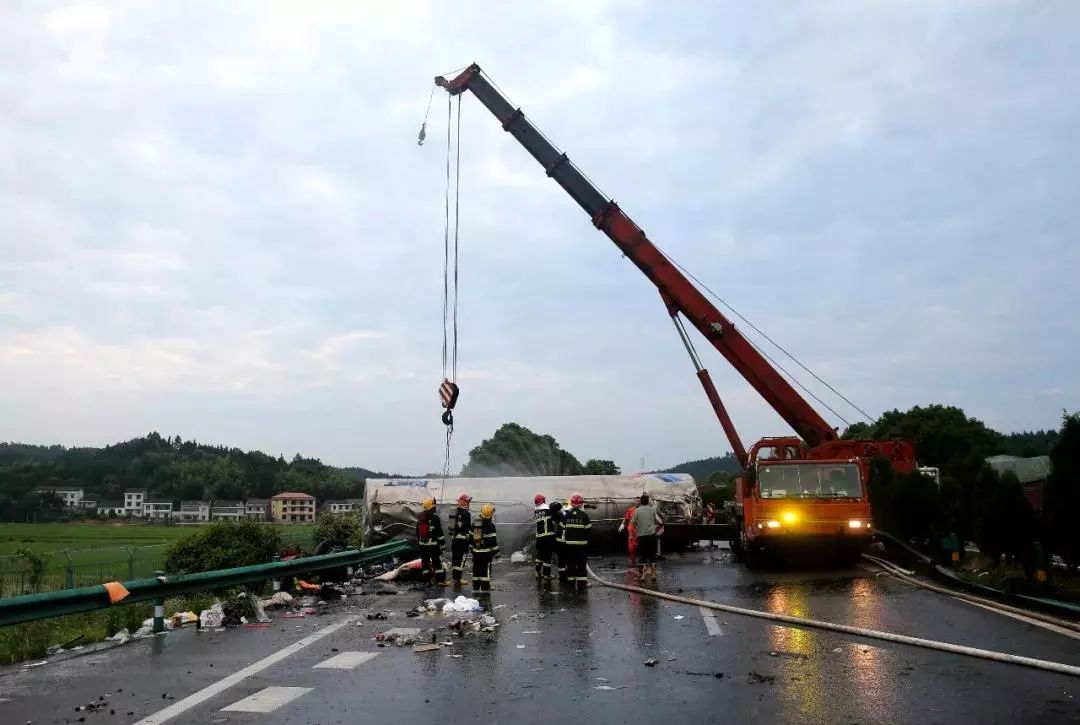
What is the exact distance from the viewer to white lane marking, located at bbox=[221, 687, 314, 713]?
658 cm

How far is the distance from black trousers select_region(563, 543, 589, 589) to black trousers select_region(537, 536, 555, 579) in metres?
0.89

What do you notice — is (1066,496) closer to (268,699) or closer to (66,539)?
(268,699)

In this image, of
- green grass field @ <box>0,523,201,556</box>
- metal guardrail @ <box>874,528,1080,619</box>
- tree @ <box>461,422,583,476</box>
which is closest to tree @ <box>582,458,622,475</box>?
tree @ <box>461,422,583,476</box>

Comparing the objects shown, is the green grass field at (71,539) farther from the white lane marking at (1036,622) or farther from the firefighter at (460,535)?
the white lane marking at (1036,622)

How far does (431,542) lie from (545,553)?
2093 millimetres

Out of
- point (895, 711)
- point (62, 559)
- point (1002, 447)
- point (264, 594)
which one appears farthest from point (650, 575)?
point (1002, 447)

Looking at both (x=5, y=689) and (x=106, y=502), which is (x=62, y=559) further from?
(x=106, y=502)

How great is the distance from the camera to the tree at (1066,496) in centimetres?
1514

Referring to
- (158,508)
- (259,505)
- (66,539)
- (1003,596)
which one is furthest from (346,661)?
(158,508)

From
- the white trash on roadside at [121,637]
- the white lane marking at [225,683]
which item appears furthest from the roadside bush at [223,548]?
the white lane marking at [225,683]

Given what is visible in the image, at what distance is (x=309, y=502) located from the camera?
15250cm

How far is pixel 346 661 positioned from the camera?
28.0ft

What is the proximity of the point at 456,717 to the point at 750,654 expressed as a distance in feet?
11.3

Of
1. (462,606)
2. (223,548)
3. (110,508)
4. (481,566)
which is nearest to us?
(462,606)
